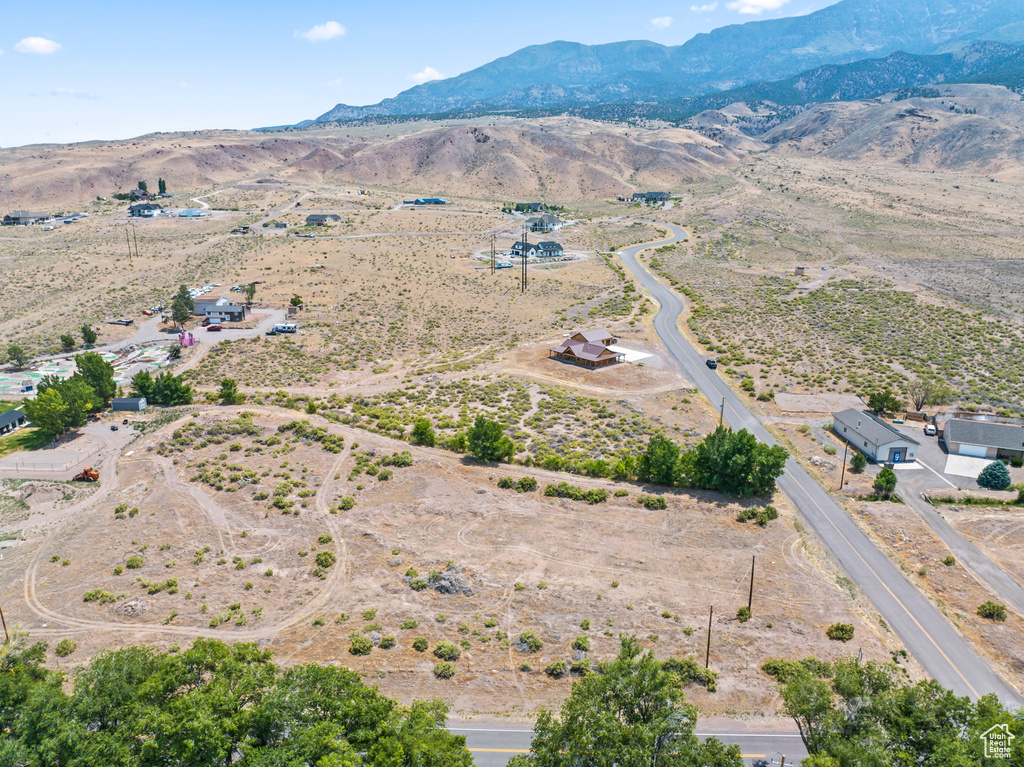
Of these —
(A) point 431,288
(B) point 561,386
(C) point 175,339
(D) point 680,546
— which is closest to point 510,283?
(A) point 431,288

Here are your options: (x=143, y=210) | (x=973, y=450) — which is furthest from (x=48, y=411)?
(x=143, y=210)

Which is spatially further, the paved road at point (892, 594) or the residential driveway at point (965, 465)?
the residential driveway at point (965, 465)

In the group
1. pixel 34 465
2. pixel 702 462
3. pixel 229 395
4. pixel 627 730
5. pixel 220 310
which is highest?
pixel 220 310

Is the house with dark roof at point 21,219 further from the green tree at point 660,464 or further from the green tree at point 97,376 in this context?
the green tree at point 660,464

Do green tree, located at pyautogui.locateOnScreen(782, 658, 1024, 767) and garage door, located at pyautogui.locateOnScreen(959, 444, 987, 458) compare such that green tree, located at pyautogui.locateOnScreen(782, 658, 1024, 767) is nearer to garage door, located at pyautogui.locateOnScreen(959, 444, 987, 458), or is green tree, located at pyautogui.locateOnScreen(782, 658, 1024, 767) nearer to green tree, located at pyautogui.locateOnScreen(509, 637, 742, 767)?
green tree, located at pyautogui.locateOnScreen(509, 637, 742, 767)

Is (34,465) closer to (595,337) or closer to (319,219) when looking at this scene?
(595,337)

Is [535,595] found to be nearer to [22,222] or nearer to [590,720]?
[590,720]

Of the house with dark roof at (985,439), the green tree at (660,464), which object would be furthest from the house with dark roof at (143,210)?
the house with dark roof at (985,439)
